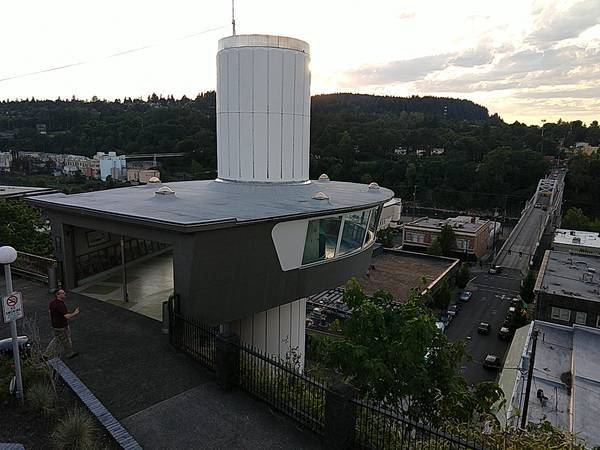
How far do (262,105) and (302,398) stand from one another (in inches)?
341

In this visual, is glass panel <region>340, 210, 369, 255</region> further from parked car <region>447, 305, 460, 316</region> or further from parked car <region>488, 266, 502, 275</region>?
parked car <region>488, 266, 502, 275</region>

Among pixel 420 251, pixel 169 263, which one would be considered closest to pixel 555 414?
pixel 169 263

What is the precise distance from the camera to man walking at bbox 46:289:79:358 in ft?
25.6

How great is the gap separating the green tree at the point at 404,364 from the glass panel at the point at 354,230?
340cm

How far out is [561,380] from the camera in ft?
64.8

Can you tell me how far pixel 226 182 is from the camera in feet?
44.4

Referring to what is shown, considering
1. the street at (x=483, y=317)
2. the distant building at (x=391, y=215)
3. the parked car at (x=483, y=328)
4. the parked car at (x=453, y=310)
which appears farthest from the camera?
the distant building at (x=391, y=215)

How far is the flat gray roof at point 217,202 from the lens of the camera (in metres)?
8.75

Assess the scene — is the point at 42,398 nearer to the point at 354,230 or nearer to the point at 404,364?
the point at 404,364

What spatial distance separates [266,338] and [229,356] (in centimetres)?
501

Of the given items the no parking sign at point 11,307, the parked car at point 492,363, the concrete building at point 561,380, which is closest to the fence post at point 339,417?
the no parking sign at point 11,307

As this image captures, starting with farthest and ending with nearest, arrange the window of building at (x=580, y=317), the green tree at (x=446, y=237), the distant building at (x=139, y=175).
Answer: the distant building at (x=139, y=175) → the green tree at (x=446, y=237) → the window of building at (x=580, y=317)

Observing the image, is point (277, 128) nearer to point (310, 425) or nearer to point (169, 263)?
point (169, 263)

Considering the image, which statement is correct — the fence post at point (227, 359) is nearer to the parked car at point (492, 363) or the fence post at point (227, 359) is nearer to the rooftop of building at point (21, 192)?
the parked car at point (492, 363)
